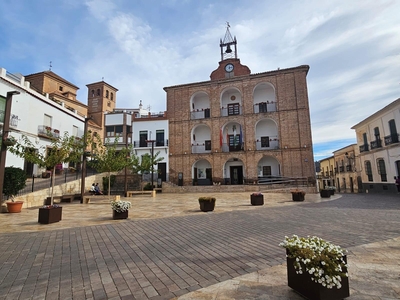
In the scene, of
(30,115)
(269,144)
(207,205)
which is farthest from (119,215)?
(269,144)

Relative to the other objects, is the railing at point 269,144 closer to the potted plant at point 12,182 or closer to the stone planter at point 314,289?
the potted plant at point 12,182

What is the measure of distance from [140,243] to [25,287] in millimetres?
2364

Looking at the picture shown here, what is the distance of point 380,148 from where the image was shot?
889 inches

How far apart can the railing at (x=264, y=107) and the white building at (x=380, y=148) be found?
33.2 ft

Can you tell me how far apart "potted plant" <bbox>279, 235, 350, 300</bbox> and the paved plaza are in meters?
0.28

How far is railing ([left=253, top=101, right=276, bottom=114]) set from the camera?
2599cm

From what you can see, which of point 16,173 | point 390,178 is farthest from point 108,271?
point 390,178

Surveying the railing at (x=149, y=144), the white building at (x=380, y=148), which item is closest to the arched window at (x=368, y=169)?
the white building at (x=380, y=148)

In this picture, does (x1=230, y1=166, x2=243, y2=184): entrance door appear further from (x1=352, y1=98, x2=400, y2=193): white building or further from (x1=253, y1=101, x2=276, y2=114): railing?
(x1=352, y1=98, x2=400, y2=193): white building

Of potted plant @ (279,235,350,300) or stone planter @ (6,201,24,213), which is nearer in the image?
potted plant @ (279,235,350,300)

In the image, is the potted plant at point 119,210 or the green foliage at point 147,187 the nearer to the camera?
the potted plant at point 119,210

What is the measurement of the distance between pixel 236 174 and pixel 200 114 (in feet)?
28.9

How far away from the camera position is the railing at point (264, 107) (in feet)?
85.3

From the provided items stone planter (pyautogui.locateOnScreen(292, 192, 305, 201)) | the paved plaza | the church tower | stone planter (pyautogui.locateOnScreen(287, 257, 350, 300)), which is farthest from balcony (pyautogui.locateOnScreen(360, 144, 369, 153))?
the church tower
